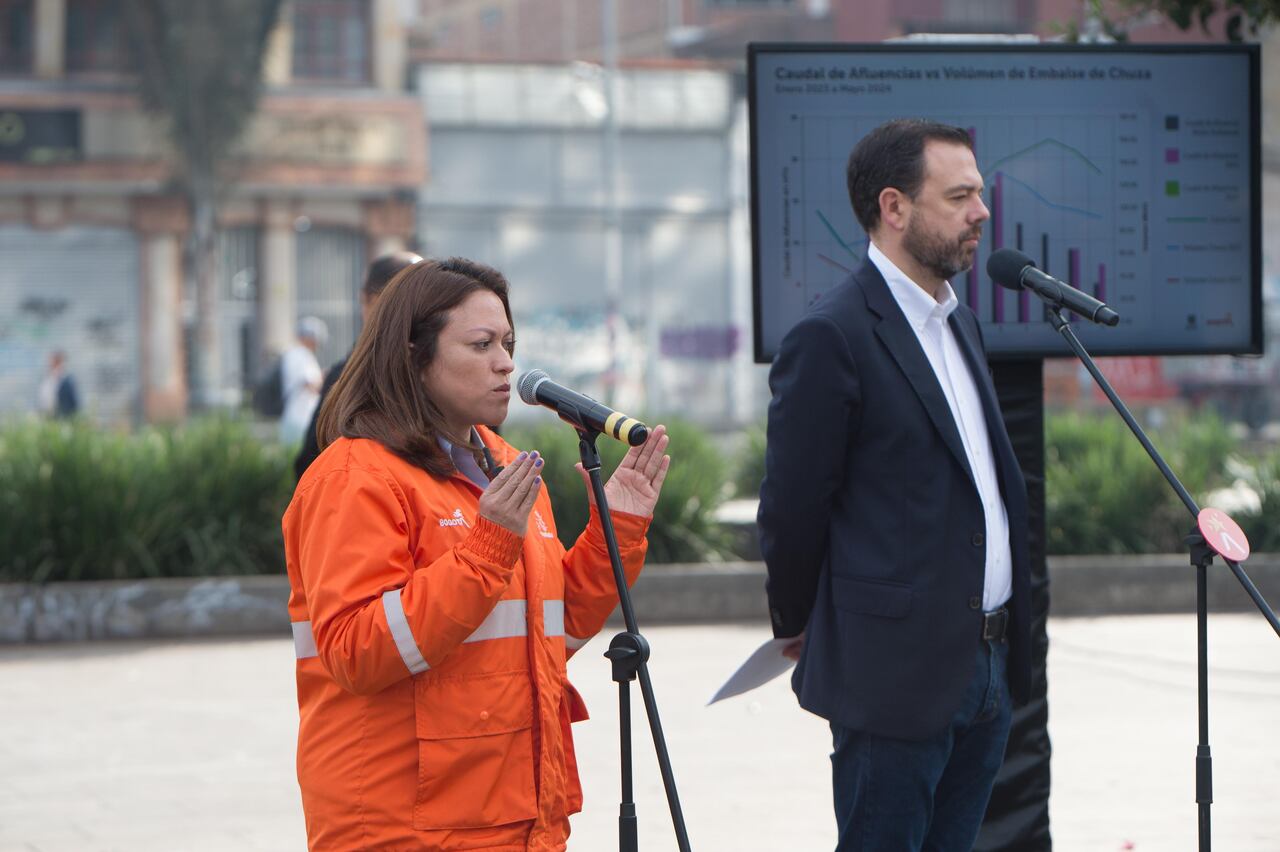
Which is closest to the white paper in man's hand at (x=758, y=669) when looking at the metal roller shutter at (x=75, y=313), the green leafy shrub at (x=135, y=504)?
the green leafy shrub at (x=135, y=504)

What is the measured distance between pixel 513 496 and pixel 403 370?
0.38 meters

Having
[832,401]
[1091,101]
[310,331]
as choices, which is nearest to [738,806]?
[1091,101]

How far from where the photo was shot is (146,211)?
109 feet

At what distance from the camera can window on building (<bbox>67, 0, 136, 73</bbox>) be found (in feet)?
110

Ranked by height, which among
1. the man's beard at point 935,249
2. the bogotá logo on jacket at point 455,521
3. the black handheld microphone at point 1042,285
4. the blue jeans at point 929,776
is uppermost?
the man's beard at point 935,249

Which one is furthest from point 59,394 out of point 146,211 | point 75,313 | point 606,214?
point 606,214

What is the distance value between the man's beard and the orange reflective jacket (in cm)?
115

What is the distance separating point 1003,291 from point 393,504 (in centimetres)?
262

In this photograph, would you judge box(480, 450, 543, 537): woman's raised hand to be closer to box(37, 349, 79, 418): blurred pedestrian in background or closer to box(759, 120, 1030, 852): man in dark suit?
box(759, 120, 1030, 852): man in dark suit

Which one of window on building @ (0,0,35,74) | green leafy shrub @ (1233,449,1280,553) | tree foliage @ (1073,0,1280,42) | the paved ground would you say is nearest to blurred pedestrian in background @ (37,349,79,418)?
window on building @ (0,0,35,74)

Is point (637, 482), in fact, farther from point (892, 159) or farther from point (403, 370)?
point (892, 159)

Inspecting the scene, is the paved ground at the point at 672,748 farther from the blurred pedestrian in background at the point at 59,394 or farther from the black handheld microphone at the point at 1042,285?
the blurred pedestrian in background at the point at 59,394

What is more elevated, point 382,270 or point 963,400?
point 382,270

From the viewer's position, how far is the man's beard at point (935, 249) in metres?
3.70
